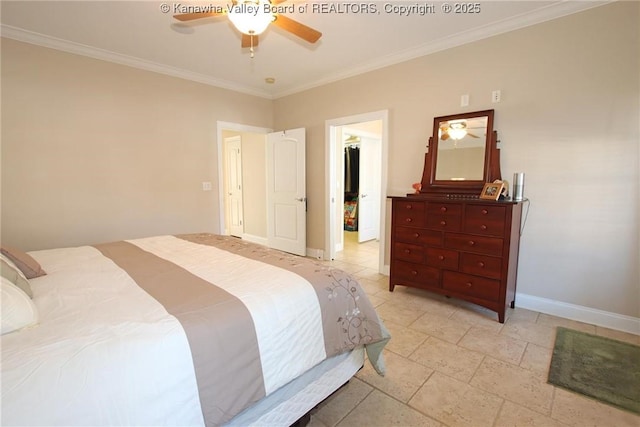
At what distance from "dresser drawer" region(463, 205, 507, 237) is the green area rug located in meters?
0.93

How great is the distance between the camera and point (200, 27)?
2.75m

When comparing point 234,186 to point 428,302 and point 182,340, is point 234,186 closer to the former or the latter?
point 428,302

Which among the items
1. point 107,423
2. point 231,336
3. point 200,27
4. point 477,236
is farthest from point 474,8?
point 107,423

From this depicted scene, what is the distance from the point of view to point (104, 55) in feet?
10.6

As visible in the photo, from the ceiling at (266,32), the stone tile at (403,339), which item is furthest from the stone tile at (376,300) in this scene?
the ceiling at (266,32)

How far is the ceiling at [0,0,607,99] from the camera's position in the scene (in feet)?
8.02

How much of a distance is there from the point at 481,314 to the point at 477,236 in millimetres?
733

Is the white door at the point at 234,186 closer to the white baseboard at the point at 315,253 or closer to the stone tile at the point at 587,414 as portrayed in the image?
the white baseboard at the point at 315,253

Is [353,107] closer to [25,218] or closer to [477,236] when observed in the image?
[477,236]

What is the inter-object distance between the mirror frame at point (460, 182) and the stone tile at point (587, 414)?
1729 mm

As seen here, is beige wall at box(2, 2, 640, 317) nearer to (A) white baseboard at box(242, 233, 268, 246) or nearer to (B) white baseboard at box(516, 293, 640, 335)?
(B) white baseboard at box(516, 293, 640, 335)

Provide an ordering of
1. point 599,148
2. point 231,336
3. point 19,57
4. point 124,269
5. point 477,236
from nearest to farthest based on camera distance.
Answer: point 231,336, point 124,269, point 599,148, point 477,236, point 19,57

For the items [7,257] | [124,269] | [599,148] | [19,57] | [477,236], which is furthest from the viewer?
[19,57]

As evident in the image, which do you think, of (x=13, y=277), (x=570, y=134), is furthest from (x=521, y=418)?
(x=13, y=277)
